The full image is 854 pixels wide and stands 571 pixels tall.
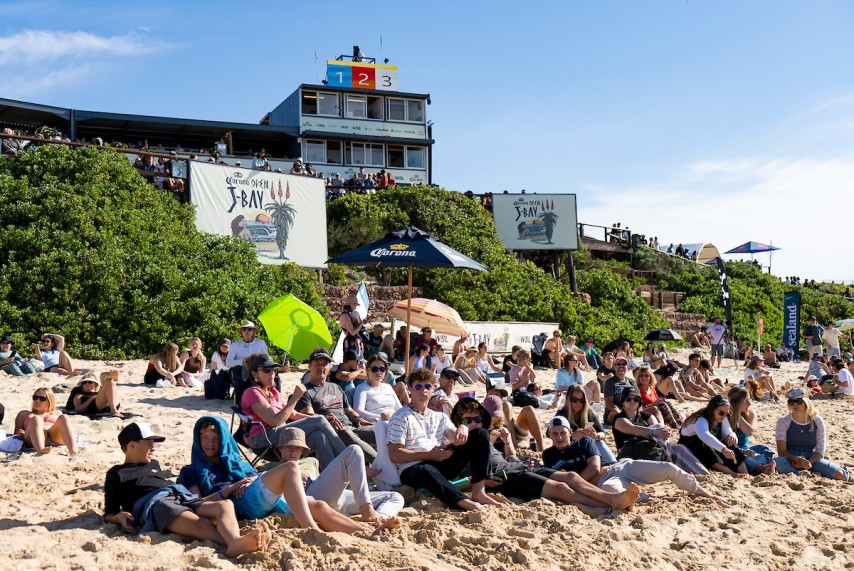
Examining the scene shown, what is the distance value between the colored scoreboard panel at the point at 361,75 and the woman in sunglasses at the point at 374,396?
28432 millimetres

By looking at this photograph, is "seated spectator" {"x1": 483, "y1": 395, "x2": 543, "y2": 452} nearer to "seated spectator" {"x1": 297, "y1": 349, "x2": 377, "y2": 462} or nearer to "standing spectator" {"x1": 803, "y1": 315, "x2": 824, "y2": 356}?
"seated spectator" {"x1": 297, "y1": 349, "x2": 377, "y2": 462}

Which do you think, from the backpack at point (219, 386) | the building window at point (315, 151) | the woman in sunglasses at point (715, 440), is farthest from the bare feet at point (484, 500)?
the building window at point (315, 151)

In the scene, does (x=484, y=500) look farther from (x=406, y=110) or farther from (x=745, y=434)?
(x=406, y=110)

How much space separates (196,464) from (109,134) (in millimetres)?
27731

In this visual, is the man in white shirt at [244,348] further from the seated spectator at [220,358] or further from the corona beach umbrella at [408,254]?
the corona beach umbrella at [408,254]

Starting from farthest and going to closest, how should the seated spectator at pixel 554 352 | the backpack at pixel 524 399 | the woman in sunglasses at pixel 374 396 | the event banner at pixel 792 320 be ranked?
the event banner at pixel 792 320 → the seated spectator at pixel 554 352 → the backpack at pixel 524 399 → the woman in sunglasses at pixel 374 396

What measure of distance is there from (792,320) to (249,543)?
23.7m

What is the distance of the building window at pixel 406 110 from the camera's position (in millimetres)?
34281

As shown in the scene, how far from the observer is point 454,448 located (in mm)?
6328

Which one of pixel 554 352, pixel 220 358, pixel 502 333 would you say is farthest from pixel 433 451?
pixel 502 333

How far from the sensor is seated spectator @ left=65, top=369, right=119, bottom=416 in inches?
334

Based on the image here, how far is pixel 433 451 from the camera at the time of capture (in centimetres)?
628

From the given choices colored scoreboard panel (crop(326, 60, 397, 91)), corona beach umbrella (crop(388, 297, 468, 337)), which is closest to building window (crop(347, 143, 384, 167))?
colored scoreboard panel (crop(326, 60, 397, 91))

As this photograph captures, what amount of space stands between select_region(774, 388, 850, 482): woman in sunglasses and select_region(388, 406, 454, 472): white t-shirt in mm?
3499
